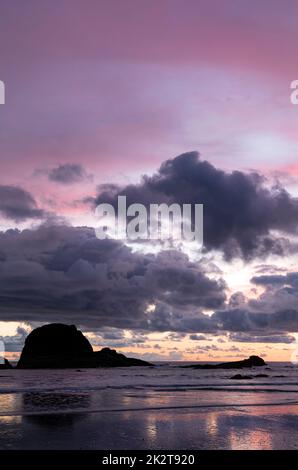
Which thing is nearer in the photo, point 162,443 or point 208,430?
point 162,443

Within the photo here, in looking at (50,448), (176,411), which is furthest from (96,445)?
(176,411)

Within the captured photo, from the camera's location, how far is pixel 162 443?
25.2m

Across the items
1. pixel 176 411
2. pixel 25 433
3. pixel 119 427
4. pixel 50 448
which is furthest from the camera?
pixel 176 411

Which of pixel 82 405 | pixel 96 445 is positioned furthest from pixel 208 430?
pixel 82 405
